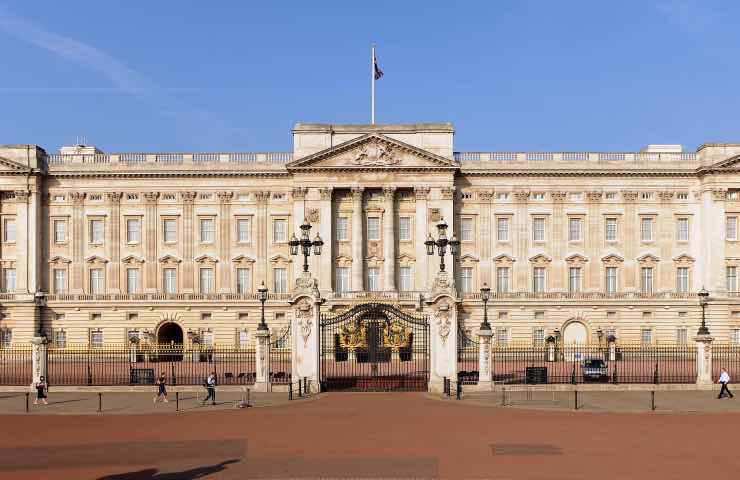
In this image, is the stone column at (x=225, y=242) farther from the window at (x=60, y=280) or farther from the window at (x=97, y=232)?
the window at (x=60, y=280)

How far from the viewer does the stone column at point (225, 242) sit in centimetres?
6806

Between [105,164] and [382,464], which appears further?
[105,164]

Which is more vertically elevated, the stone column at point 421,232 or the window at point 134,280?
the stone column at point 421,232

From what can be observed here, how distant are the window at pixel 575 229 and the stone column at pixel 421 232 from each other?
39.9 feet

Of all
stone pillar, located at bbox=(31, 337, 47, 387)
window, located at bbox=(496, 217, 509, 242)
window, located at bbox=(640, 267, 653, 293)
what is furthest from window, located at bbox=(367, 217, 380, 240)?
stone pillar, located at bbox=(31, 337, 47, 387)

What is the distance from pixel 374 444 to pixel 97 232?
5098cm

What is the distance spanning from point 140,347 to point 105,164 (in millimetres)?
15604

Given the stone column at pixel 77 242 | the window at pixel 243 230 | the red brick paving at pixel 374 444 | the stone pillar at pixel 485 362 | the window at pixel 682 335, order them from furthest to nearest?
the window at pixel 243 230
the stone column at pixel 77 242
the window at pixel 682 335
the stone pillar at pixel 485 362
the red brick paving at pixel 374 444

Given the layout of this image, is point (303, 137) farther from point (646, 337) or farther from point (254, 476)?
point (254, 476)

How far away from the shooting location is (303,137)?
6638cm

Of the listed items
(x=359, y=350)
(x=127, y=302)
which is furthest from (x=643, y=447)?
(x=127, y=302)

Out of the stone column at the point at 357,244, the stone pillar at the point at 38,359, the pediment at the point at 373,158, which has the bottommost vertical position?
the stone pillar at the point at 38,359

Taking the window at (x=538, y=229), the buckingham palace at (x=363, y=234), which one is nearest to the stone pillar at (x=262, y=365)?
the buckingham palace at (x=363, y=234)

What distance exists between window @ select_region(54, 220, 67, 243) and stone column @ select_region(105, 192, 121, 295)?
12.6 ft
